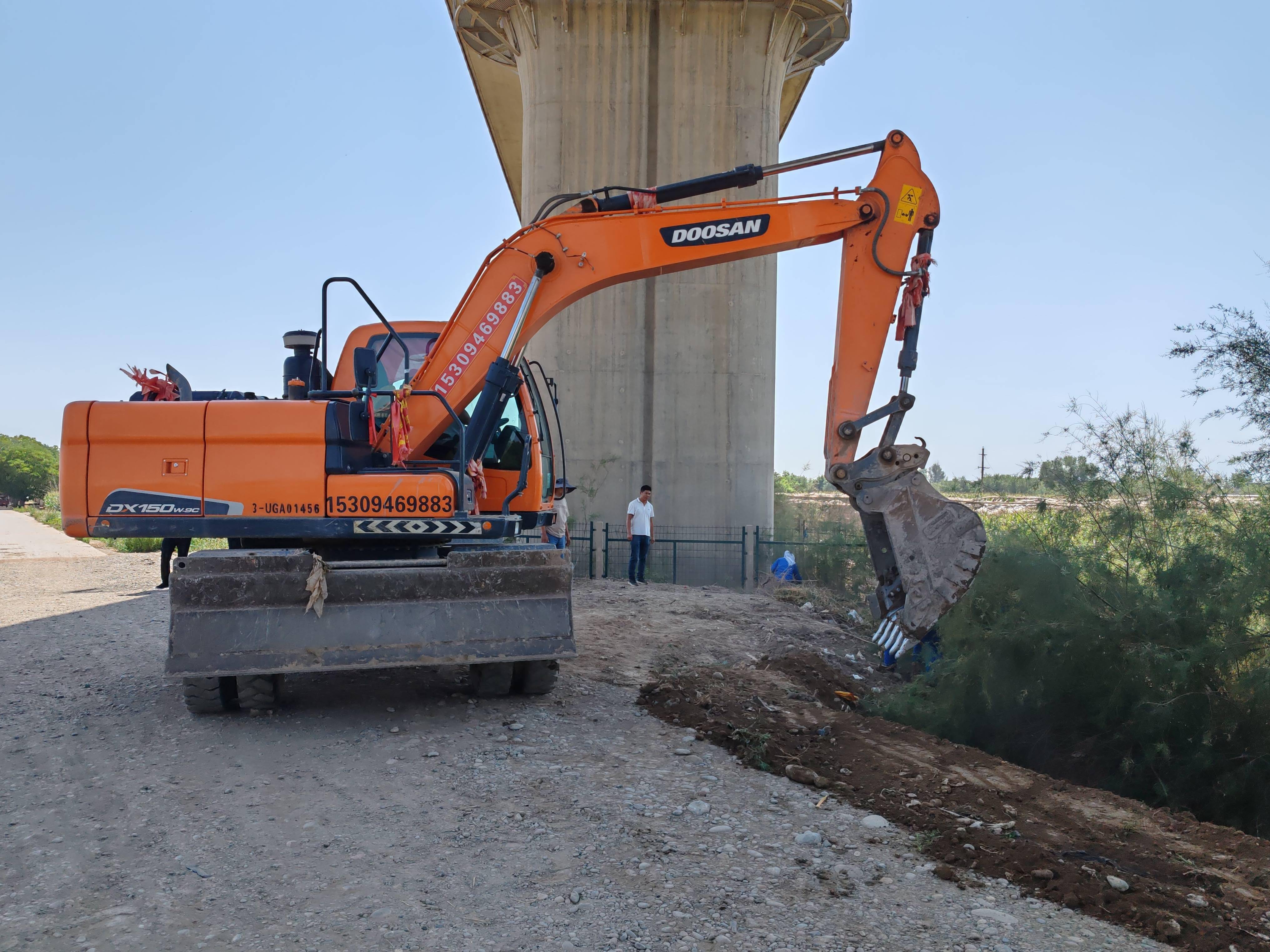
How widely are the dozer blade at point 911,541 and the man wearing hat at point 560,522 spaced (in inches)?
111

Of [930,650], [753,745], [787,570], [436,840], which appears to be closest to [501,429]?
[753,745]

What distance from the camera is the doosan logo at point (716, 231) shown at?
23.3 feet

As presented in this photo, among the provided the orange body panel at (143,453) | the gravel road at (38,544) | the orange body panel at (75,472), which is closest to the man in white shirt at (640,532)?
the gravel road at (38,544)

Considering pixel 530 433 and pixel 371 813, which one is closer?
pixel 371 813

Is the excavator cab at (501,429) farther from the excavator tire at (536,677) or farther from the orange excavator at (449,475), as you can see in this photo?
the excavator tire at (536,677)

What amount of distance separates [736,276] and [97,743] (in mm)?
15068

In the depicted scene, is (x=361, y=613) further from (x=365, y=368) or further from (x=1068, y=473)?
(x=1068, y=473)

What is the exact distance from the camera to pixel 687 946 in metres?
3.53

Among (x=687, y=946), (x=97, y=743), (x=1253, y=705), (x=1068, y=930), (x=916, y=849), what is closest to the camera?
(x=687, y=946)

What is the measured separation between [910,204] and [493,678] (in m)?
4.61

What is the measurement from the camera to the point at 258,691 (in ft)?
21.2

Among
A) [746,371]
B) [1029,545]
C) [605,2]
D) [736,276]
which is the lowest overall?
[1029,545]

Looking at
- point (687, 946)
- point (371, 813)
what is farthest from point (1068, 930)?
point (371, 813)

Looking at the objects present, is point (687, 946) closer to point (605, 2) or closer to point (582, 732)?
point (582, 732)
